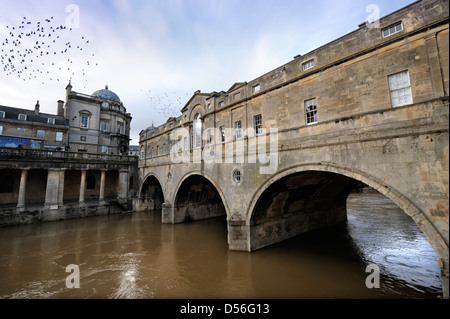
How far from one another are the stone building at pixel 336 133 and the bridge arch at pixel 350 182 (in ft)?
0.10

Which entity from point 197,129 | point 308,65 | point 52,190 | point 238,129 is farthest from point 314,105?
point 52,190

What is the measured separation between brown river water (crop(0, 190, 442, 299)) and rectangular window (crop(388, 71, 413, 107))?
21.6 ft

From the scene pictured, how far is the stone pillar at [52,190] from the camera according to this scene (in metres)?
19.6

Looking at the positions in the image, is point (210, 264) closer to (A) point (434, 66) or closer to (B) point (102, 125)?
(A) point (434, 66)

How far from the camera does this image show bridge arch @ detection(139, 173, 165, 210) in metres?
24.5

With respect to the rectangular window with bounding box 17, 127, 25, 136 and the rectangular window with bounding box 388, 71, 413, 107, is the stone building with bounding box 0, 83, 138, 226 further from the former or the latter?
the rectangular window with bounding box 388, 71, 413, 107

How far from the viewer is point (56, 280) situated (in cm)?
857

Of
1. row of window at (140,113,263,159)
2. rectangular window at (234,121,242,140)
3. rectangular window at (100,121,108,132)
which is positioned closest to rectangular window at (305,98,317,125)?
row of window at (140,113,263,159)

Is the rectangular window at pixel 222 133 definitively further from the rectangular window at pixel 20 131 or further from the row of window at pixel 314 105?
the rectangular window at pixel 20 131

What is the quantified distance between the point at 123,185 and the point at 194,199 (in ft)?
35.8

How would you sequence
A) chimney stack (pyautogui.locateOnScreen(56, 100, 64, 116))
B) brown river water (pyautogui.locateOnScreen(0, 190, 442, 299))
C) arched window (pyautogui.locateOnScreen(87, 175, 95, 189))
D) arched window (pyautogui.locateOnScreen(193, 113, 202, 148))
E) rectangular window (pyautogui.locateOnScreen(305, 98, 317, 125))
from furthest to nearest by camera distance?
chimney stack (pyautogui.locateOnScreen(56, 100, 64, 116)) → arched window (pyautogui.locateOnScreen(87, 175, 95, 189)) → arched window (pyautogui.locateOnScreen(193, 113, 202, 148)) → rectangular window (pyautogui.locateOnScreen(305, 98, 317, 125)) → brown river water (pyautogui.locateOnScreen(0, 190, 442, 299))
